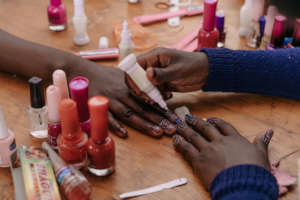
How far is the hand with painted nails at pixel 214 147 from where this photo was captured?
689 mm

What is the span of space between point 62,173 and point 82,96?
0.43ft

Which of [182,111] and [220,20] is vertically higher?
[220,20]

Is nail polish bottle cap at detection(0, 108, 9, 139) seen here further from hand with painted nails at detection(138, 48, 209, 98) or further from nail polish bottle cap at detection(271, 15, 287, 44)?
nail polish bottle cap at detection(271, 15, 287, 44)

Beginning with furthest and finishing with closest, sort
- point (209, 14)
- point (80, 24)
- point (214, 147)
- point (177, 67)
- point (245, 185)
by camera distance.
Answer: point (80, 24)
point (209, 14)
point (177, 67)
point (214, 147)
point (245, 185)

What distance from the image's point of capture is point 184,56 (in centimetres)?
86

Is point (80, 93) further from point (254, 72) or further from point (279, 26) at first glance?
point (279, 26)

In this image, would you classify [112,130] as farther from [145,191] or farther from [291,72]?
[291,72]

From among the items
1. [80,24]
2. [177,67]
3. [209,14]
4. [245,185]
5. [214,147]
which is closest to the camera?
[245,185]

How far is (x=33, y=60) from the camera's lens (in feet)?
3.06

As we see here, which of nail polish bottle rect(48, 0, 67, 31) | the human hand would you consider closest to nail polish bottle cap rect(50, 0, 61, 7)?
nail polish bottle rect(48, 0, 67, 31)

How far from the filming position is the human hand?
0.80 metres

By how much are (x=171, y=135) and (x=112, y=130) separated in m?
0.12

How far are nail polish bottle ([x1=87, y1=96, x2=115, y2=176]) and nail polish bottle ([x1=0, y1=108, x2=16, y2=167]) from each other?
5.5 inches

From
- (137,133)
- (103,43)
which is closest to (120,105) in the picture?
(137,133)
